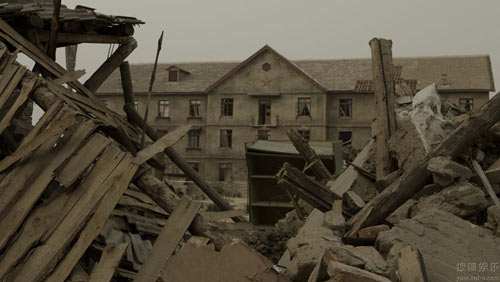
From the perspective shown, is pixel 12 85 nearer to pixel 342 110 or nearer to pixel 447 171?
pixel 447 171

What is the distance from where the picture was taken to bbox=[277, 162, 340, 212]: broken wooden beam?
6.13 meters

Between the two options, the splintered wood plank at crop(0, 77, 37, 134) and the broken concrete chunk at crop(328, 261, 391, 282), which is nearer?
the broken concrete chunk at crop(328, 261, 391, 282)

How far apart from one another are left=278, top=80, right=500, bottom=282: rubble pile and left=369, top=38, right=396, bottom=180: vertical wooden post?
133 millimetres

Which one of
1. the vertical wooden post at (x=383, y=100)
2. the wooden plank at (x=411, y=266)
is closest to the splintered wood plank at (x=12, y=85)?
the wooden plank at (x=411, y=266)

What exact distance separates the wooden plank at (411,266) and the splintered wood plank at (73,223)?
258cm

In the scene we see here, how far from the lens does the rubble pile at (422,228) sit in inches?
163

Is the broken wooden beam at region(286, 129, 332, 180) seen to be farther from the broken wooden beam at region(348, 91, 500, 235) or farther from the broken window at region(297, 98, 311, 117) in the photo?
the broken window at region(297, 98, 311, 117)

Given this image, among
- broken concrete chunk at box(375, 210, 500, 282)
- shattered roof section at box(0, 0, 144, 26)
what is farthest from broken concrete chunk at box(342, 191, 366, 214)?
shattered roof section at box(0, 0, 144, 26)

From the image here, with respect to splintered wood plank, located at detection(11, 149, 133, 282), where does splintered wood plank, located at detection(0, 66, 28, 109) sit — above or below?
above

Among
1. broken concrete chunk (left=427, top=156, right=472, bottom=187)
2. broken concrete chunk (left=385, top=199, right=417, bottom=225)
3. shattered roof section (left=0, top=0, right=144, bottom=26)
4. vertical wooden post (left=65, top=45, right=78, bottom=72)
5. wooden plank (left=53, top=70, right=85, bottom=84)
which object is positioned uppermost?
vertical wooden post (left=65, top=45, right=78, bottom=72)

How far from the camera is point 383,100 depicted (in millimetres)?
7238

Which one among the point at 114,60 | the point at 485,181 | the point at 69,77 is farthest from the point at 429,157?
the point at 114,60

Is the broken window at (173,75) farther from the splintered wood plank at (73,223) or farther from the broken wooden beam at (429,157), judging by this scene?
the splintered wood plank at (73,223)

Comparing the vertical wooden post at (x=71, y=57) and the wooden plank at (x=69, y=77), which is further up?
the vertical wooden post at (x=71, y=57)
